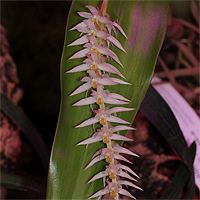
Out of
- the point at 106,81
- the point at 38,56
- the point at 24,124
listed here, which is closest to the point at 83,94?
the point at 106,81

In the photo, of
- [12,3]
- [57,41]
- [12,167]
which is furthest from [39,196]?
[12,3]

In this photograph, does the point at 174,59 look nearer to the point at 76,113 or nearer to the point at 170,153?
the point at 170,153

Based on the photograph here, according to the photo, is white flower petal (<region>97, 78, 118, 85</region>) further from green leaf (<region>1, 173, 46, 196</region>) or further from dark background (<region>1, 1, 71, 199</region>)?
dark background (<region>1, 1, 71, 199</region>)

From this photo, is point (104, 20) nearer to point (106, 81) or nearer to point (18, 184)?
point (106, 81)

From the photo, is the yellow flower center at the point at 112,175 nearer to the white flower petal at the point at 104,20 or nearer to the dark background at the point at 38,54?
the white flower petal at the point at 104,20

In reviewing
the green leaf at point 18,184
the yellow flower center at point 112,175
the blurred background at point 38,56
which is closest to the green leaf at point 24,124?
the green leaf at point 18,184

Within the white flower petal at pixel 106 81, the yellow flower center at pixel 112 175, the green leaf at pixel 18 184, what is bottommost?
the green leaf at pixel 18 184
